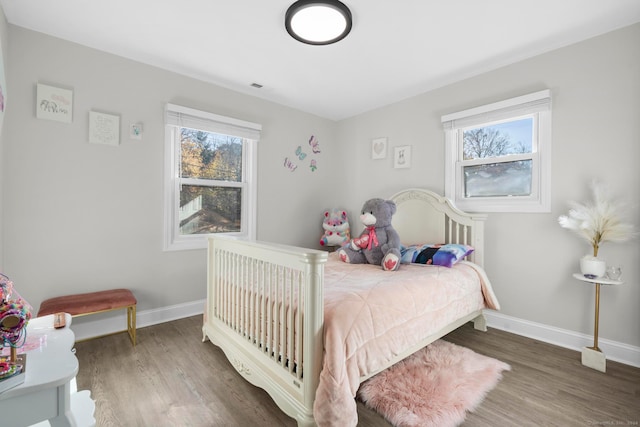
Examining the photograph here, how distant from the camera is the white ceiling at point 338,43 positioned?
1938mm

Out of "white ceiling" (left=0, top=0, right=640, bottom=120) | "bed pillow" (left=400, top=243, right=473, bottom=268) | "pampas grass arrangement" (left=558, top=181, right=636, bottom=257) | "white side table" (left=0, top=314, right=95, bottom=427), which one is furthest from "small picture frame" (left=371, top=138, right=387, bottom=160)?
"white side table" (left=0, top=314, right=95, bottom=427)

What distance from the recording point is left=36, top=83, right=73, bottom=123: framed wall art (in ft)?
7.19

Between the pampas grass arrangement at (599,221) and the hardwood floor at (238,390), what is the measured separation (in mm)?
839

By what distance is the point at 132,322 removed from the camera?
7.50ft

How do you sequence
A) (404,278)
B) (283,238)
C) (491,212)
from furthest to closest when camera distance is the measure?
(283,238), (491,212), (404,278)

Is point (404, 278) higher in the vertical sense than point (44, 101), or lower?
lower

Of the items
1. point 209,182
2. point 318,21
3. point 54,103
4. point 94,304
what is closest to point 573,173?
point 318,21

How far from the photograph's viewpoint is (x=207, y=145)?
309 cm

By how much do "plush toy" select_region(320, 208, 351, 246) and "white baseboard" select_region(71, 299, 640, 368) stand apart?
169 cm

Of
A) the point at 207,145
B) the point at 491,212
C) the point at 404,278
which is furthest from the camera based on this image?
the point at 207,145

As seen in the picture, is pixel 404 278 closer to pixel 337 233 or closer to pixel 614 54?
pixel 337 233

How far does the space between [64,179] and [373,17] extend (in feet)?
8.59

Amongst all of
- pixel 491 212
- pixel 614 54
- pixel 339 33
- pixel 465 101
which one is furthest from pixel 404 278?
pixel 614 54

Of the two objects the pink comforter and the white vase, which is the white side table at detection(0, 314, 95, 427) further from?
the white vase
